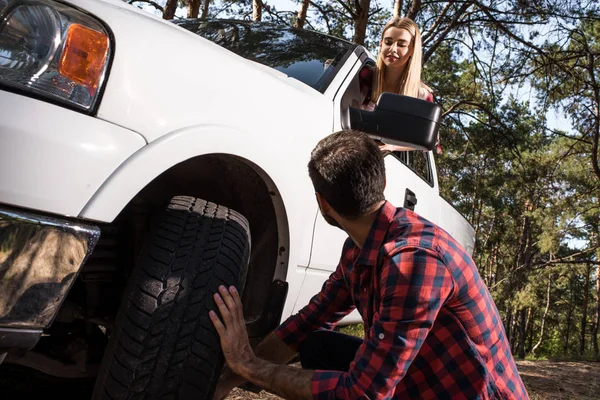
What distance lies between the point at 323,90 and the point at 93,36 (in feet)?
3.94

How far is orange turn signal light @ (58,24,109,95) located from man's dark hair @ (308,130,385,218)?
62cm

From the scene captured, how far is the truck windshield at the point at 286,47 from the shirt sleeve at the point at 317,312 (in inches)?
34.0

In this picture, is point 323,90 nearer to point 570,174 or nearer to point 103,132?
point 103,132

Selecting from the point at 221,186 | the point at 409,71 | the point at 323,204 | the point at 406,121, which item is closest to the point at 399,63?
the point at 409,71

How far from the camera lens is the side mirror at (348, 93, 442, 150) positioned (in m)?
1.85

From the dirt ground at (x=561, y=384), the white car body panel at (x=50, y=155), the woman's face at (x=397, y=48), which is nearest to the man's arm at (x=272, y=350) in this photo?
the white car body panel at (x=50, y=155)

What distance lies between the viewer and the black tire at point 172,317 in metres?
1.53

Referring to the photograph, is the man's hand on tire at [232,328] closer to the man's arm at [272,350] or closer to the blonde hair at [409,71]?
the man's arm at [272,350]

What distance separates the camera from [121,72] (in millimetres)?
1373

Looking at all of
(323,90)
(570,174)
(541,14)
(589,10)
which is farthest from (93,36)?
(570,174)

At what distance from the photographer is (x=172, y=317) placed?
1.57 metres

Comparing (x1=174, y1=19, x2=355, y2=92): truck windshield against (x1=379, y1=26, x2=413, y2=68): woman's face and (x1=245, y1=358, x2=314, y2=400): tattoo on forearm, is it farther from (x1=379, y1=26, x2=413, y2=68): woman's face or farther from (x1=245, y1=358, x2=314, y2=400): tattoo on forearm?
(x1=245, y1=358, x2=314, y2=400): tattoo on forearm

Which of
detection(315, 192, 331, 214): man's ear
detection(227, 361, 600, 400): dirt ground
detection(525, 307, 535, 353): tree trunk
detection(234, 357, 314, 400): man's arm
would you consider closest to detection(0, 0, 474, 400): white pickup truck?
detection(234, 357, 314, 400): man's arm

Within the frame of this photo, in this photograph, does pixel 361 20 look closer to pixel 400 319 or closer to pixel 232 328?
pixel 232 328
